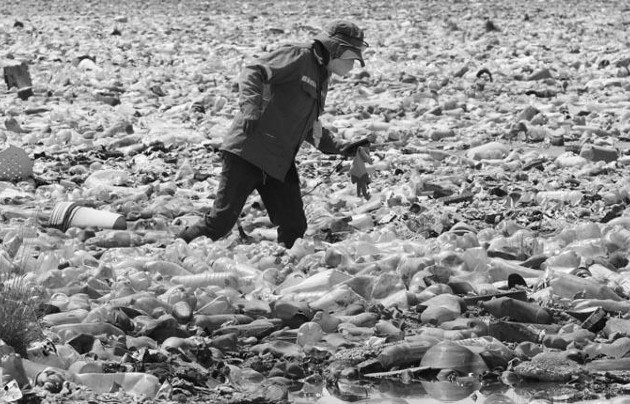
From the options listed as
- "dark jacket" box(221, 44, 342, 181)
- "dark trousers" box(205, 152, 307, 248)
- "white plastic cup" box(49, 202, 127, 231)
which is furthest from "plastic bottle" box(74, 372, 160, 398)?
"white plastic cup" box(49, 202, 127, 231)

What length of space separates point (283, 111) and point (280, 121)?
0.22 feet

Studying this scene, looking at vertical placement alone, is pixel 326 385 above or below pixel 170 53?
above

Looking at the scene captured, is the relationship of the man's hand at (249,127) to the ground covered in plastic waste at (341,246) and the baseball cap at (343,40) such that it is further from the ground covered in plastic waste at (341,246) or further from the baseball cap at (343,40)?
Answer: the ground covered in plastic waste at (341,246)

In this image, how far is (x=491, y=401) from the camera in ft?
18.0

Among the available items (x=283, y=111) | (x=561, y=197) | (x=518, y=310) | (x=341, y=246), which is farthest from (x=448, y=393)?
(x=561, y=197)

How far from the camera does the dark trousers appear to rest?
8.45 m

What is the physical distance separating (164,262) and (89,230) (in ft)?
5.35

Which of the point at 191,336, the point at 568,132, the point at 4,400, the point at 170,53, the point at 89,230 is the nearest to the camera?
the point at 4,400

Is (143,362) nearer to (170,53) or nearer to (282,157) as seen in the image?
(282,157)

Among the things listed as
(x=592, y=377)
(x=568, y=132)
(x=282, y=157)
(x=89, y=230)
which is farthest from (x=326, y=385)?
(x=568, y=132)

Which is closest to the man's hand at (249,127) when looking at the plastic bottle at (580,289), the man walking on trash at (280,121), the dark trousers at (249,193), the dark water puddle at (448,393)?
the man walking on trash at (280,121)

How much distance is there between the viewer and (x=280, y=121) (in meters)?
8.29

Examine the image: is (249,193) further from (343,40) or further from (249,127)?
(343,40)

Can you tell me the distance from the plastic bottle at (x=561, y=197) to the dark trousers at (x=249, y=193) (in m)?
2.38
